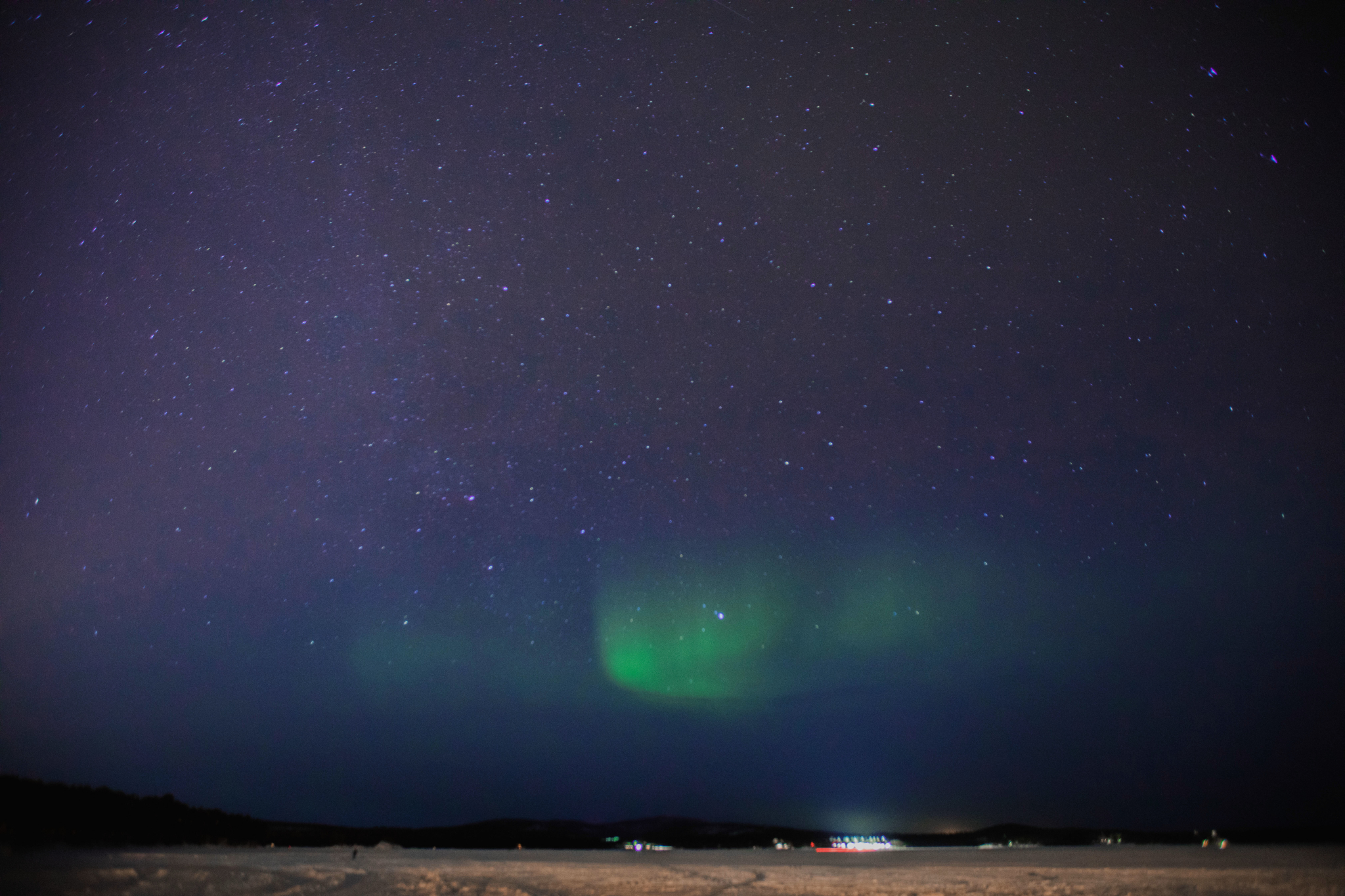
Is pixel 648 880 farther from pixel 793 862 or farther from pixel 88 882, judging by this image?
pixel 793 862

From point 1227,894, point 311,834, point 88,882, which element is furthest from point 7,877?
point 311,834

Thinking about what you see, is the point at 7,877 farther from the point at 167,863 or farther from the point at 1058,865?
the point at 1058,865

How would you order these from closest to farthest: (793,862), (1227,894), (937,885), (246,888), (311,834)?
(246,888) → (1227,894) → (937,885) → (793,862) → (311,834)

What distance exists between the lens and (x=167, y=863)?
34.9ft

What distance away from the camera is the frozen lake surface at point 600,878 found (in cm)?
762

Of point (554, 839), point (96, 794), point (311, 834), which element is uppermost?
point (96, 794)

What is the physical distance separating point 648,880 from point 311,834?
139 ft

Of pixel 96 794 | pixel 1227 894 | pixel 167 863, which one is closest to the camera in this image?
pixel 1227 894

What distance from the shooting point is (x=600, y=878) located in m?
11.3

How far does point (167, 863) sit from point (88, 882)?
4.72 meters

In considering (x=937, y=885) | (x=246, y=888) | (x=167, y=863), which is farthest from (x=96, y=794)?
(x=937, y=885)

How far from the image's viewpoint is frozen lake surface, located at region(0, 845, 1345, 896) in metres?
7.62

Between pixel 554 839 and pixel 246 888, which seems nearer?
pixel 246 888

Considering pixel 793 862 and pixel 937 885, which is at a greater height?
pixel 937 885
